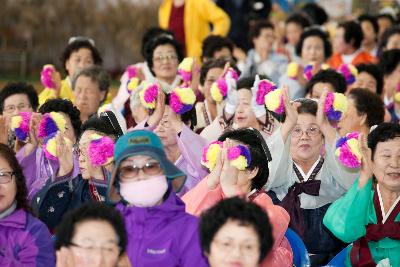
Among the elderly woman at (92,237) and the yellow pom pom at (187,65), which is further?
the yellow pom pom at (187,65)

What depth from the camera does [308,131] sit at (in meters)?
6.07

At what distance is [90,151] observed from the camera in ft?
17.4

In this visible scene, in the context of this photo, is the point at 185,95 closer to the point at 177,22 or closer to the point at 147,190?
the point at 147,190

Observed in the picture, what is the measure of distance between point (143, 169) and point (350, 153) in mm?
1273

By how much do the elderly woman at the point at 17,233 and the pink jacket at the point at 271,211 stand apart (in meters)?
0.78

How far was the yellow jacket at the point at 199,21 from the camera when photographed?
10.6 m

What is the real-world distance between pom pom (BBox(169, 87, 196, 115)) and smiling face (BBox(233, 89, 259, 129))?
49cm

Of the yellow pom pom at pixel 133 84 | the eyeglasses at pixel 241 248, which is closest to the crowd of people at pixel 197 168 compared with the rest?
the eyeglasses at pixel 241 248

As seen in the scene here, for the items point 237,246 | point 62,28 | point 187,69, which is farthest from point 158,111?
point 62,28

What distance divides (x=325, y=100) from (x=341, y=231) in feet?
3.62

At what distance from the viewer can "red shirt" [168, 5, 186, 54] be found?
1071 cm

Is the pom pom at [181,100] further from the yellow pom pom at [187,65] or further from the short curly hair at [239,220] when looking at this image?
the short curly hair at [239,220]

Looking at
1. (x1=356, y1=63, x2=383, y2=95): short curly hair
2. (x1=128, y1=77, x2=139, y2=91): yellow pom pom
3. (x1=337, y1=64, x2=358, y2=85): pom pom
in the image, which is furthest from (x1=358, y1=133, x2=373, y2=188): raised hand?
(x1=356, y1=63, x2=383, y2=95): short curly hair

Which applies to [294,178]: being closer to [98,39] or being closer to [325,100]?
[325,100]
